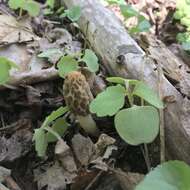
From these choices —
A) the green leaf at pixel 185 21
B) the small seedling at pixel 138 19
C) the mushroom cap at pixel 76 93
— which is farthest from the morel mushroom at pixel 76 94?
the green leaf at pixel 185 21

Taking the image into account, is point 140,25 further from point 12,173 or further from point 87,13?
point 12,173

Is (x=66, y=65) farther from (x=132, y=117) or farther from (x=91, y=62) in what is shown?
(x=132, y=117)

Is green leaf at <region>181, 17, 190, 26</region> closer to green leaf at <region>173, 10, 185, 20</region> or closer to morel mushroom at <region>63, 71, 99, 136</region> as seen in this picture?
green leaf at <region>173, 10, 185, 20</region>

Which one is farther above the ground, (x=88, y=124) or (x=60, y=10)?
(x=88, y=124)

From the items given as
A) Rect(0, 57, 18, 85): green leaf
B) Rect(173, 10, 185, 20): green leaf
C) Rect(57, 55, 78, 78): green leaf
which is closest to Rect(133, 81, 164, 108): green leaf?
Rect(57, 55, 78, 78): green leaf

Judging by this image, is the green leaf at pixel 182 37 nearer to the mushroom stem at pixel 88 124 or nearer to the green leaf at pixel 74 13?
the green leaf at pixel 74 13

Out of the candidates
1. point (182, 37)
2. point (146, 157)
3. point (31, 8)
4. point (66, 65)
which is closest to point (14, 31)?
point (31, 8)
